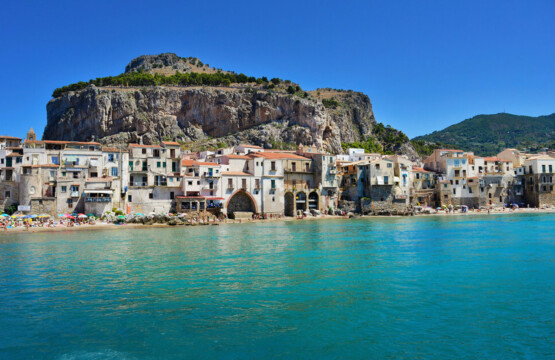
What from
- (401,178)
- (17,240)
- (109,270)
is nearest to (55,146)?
(17,240)

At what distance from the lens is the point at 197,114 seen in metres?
106

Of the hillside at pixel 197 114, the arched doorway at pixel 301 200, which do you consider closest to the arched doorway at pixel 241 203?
the arched doorway at pixel 301 200

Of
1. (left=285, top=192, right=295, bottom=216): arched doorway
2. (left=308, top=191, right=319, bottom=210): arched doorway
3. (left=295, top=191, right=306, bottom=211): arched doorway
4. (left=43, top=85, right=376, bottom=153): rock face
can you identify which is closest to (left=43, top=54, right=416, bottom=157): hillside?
(left=43, top=85, right=376, bottom=153): rock face

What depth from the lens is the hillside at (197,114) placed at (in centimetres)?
9788

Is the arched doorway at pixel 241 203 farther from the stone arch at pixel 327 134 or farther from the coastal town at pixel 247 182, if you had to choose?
the stone arch at pixel 327 134

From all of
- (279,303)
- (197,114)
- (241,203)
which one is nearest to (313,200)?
(241,203)

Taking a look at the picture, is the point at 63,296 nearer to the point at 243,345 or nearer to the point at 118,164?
the point at 243,345

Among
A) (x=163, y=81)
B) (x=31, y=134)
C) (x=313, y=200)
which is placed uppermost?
(x=163, y=81)

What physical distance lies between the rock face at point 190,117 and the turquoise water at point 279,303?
A: 241ft

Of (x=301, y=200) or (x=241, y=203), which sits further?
(x=301, y=200)

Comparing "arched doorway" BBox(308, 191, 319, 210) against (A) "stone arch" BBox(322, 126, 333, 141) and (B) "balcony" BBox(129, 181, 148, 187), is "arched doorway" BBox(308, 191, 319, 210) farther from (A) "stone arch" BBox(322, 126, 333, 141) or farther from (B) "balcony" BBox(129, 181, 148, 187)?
(A) "stone arch" BBox(322, 126, 333, 141)

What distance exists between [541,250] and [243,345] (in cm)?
Answer: 2358

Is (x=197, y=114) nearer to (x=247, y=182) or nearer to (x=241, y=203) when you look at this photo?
(x=241, y=203)

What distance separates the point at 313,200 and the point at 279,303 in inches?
1982
